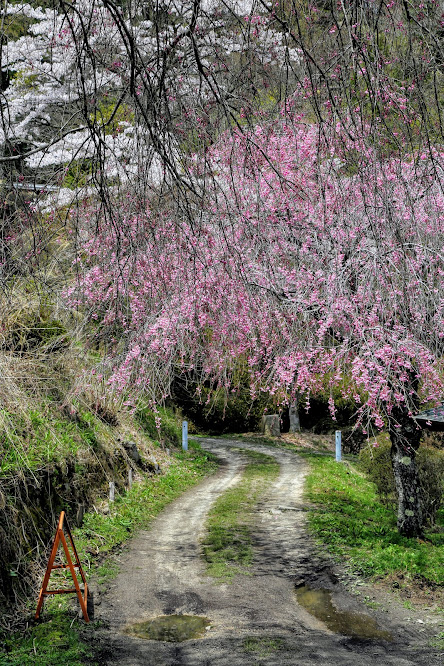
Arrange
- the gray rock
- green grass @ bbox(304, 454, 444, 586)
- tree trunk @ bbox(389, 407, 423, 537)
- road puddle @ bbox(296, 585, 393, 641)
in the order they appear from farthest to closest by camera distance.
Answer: the gray rock → tree trunk @ bbox(389, 407, 423, 537) → green grass @ bbox(304, 454, 444, 586) → road puddle @ bbox(296, 585, 393, 641)

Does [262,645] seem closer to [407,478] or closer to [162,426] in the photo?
[407,478]

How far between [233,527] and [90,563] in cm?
298

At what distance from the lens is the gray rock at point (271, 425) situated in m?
23.5

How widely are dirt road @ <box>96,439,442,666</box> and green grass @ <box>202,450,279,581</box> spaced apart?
166 millimetres

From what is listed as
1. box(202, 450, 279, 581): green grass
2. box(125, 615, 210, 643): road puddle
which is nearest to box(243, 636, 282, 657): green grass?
box(125, 615, 210, 643): road puddle

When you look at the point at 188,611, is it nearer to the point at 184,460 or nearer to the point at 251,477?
the point at 251,477

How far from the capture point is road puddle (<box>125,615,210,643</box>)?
5902 millimetres

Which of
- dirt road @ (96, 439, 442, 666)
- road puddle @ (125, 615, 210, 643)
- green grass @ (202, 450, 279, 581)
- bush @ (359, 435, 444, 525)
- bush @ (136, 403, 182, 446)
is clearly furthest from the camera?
bush @ (136, 403, 182, 446)

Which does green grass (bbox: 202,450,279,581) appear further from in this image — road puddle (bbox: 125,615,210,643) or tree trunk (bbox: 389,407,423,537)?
tree trunk (bbox: 389,407,423,537)

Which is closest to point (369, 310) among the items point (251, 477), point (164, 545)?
point (164, 545)

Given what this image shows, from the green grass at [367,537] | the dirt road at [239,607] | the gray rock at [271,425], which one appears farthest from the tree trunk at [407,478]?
the gray rock at [271,425]

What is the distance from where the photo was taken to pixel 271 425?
23.7 meters

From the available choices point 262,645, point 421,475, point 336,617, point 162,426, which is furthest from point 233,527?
point 162,426

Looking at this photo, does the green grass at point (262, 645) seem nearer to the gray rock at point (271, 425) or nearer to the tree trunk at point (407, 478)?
the tree trunk at point (407, 478)
